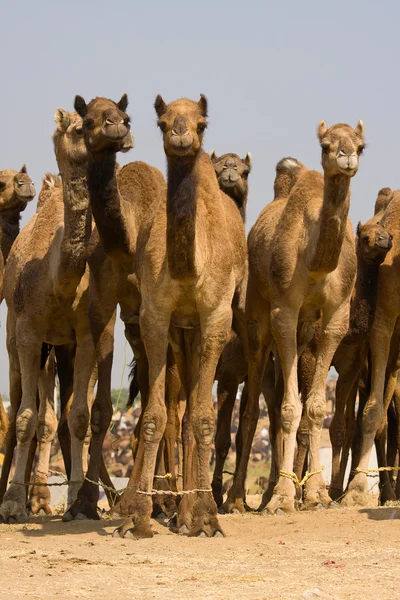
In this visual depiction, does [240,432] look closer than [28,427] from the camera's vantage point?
No

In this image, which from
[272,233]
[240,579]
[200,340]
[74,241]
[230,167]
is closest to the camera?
[240,579]

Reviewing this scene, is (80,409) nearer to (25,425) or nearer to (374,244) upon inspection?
(25,425)

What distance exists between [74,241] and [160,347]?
1.76 meters

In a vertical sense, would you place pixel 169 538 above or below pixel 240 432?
below

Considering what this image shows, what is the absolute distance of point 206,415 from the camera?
371 inches

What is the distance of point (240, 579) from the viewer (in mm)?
7504

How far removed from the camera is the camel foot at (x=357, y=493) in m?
11.3

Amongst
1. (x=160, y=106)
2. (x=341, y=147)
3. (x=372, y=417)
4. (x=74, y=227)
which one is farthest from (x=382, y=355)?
(x=160, y=106)

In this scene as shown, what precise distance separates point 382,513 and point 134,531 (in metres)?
2.14

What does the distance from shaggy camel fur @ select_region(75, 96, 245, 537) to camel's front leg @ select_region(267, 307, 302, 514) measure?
1.00 m

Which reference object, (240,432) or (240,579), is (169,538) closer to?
(240,579)

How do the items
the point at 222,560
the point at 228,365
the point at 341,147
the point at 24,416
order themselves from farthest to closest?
the point at 228,365 → the point at 24,416 → the point at 341,147 → the point at 222,560

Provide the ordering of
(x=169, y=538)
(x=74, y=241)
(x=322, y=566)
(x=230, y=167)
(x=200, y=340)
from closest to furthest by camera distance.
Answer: (x=322, y=566), (x=169, y=538), (x=200, y=340), (x=74, y=241), (x=230, y=167)

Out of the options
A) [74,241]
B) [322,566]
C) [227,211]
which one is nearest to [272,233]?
[227,211]
